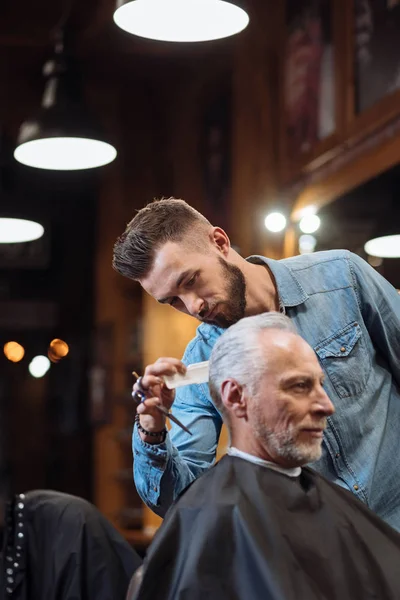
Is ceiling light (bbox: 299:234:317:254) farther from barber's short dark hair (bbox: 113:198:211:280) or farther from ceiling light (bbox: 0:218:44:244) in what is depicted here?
barber's short dark hair (bbox: 113:198:211:280)

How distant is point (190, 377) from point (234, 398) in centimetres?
11

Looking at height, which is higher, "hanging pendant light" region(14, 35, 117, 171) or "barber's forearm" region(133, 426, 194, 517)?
"hanging pendant light" region(14, 35, 117, 171)

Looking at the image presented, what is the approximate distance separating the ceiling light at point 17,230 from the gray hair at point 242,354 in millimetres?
3976

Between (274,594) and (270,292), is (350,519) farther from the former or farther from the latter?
(270,292)

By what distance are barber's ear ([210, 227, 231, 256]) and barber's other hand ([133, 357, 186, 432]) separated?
16.0 inches

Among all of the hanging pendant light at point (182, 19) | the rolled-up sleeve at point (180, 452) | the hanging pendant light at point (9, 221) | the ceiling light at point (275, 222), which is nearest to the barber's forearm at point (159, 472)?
the rolled-up sleeve at point (180, 452)

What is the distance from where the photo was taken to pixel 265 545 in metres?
1.97

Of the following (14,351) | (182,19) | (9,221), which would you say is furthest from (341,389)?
(14,351)

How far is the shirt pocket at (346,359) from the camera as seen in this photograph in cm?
236

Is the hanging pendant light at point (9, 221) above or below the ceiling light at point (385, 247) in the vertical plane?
above

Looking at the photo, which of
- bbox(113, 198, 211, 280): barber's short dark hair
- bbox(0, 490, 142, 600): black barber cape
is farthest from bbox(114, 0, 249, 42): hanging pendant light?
bbox(0, 490, 142, 600): black barber cape

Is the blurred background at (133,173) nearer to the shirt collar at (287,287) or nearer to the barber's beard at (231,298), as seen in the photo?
the shirt collar at (287,287)

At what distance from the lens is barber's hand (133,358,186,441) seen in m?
2.11

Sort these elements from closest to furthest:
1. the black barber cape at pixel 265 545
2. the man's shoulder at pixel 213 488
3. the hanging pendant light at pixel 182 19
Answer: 1. the black barber cape at pixel 265 545
2. the man's shoulder at pixel 213 488
3. the hanging pendant light at pixel 182 19
